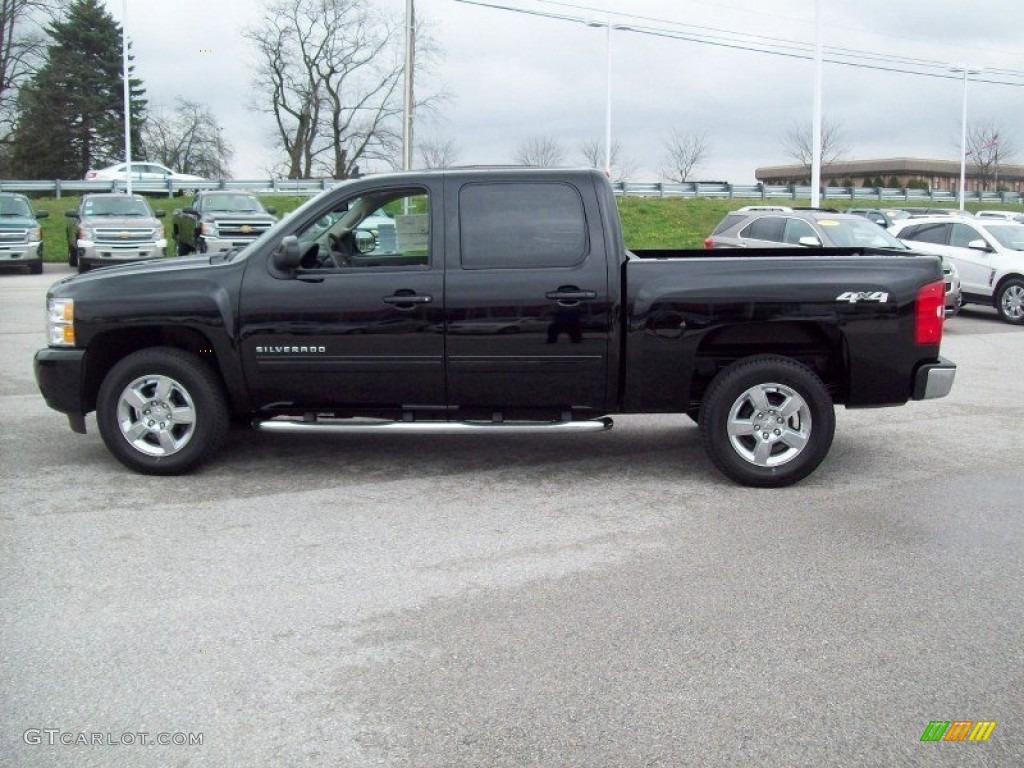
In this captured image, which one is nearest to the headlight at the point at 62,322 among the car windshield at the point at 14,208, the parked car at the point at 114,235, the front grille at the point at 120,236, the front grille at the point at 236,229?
the parked car at the point at 114,235

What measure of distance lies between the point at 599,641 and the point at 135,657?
5.93 feet

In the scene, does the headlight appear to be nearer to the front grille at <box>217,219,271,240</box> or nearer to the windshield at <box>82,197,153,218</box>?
the front grille at <box>217,219,271,240</box>

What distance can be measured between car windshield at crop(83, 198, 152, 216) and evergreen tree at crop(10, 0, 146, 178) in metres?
39.9

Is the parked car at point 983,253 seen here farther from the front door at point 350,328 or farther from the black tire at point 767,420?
the front door at point 350,328

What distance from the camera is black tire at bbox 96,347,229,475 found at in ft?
22.4

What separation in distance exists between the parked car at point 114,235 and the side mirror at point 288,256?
18.5 meters

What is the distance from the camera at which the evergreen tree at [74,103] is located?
202ft

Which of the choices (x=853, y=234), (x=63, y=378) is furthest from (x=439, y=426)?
(x=853, y=234)

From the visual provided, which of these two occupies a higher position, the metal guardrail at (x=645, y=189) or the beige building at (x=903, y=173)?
the beige building at (x=903, y=173)

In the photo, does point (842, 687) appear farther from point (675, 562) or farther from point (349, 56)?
point (349, 56)

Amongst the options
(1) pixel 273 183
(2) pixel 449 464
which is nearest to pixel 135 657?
(2) pixel 449 464

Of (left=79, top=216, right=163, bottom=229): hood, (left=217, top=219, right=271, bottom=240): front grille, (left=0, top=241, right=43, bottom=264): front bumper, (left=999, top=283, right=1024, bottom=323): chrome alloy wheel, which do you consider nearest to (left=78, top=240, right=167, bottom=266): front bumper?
(left=79, top=216, right=163, bottom=229): hood

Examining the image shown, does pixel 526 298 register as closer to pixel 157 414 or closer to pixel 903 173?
pixel 157 414

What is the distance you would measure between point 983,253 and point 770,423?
44.0ft
